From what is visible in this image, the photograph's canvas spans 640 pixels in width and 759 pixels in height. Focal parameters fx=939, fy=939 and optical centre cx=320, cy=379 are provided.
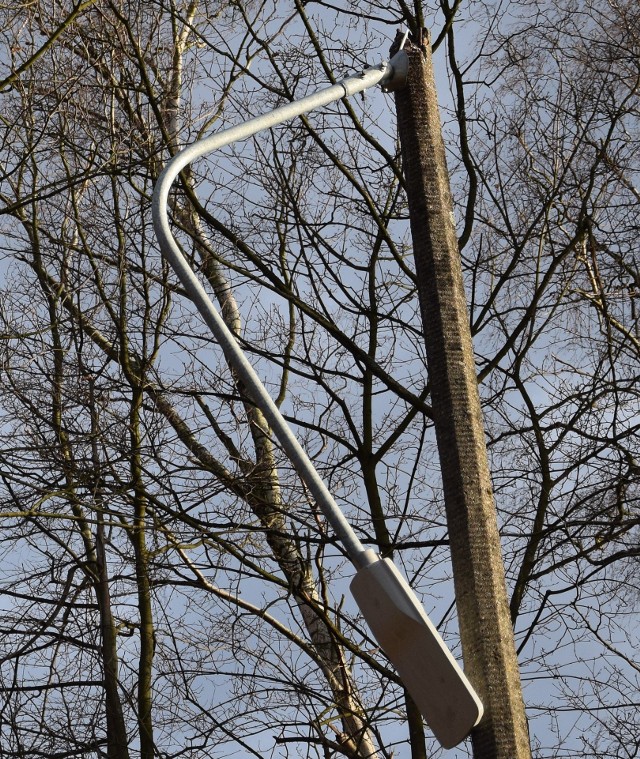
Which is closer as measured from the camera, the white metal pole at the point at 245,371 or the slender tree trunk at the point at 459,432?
the white metal pole at the point at 245,371

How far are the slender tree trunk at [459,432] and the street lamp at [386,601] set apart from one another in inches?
9.9

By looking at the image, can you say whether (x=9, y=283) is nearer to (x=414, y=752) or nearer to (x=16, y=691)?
(x=16, y=691)

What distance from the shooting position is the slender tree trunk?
2342 millimetres

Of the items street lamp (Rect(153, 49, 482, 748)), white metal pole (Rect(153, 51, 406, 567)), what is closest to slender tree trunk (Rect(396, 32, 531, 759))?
street lamp (Rect(153, 49, 482, 748))

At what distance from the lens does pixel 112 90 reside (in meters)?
5.37

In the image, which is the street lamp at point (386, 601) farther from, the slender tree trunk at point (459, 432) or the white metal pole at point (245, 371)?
the slender tree trunk at point (459, 432)

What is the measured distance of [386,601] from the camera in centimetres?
211

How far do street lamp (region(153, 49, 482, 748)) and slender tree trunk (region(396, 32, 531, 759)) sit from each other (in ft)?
0.82

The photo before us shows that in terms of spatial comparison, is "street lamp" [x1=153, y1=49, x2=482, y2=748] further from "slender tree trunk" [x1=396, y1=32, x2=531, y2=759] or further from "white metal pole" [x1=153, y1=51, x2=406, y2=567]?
"slender tree trunk" [x1=396, y1=32, x2=531, y2=759]

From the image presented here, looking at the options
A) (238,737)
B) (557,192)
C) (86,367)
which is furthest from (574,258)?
(238,737)

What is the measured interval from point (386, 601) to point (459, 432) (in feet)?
2.24

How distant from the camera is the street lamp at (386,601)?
6.77 feet

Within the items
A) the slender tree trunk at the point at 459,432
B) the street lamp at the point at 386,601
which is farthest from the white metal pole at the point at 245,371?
the slender tree trunk at the point at 459,432

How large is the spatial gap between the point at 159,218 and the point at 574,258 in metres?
4.67
